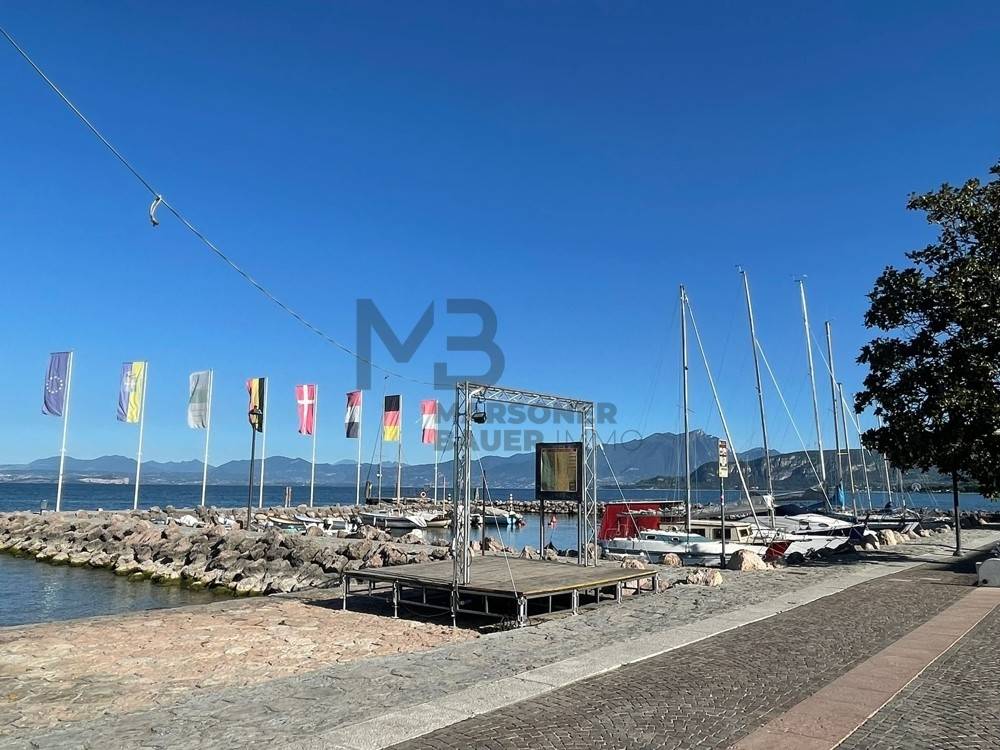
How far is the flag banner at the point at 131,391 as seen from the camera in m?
48.7

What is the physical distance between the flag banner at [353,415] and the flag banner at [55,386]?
1863 centimetres

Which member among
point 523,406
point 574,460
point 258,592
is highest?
point 523,406

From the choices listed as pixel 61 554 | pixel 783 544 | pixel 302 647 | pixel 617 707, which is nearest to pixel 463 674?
pixel 617 707

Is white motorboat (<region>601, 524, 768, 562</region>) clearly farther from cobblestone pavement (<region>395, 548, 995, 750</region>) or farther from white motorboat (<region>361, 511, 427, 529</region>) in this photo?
white motorboat (<region>361, 511, 427, 529</region>)

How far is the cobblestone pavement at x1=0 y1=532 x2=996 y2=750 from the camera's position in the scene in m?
7.51

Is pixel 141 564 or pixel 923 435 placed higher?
pixel 923 435

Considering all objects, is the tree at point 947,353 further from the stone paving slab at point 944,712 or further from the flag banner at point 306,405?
the flag banner at point 306,405

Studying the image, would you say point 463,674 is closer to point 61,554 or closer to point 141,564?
point 141,564

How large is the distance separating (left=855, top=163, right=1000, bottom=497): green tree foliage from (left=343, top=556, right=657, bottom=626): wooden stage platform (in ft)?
32.0

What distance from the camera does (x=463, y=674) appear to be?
33.0ft

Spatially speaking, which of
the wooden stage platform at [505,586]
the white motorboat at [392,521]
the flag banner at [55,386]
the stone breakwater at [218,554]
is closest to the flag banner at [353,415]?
the white motorboat at [392,521]

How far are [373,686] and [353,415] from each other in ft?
152

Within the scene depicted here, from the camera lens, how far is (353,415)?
54.6 metres

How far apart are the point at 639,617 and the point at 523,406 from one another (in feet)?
20.2
